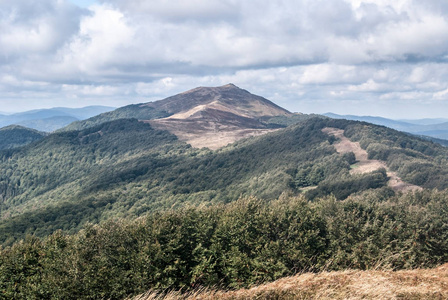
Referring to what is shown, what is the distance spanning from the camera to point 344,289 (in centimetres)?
1573

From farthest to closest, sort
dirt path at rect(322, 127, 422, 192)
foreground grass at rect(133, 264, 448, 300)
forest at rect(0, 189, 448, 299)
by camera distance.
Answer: dirt path at rect(322, 127, 422, 192)
forest at rect(0, 189, 448, 299)
foreground grass at rect(133, 264, 448, 300)

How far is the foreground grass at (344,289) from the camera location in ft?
49.4

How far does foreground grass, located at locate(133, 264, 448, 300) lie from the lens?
1505cm

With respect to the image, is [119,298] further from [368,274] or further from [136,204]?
[136,204]

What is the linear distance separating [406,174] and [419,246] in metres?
110

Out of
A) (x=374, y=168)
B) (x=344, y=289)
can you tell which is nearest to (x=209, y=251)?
(x=344, y=289)

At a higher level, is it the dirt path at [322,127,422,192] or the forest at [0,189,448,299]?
the forest at [0,189,448,299]

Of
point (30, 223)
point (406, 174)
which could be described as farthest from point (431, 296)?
point (30, 223)

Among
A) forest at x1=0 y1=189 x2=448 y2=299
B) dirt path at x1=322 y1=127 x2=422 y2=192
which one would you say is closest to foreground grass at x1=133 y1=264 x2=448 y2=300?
forest at x1=0 y1=189 x2=448 y2=299

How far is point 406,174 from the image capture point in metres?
137

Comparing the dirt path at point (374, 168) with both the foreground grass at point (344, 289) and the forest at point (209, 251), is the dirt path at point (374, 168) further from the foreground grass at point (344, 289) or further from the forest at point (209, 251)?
the foreground grass at point (344, 289)

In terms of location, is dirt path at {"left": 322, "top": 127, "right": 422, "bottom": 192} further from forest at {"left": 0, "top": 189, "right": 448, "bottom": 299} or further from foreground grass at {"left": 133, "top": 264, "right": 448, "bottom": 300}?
foreground grass at {"left": 133, "top": 264, "right": 448, "bottom": 300}

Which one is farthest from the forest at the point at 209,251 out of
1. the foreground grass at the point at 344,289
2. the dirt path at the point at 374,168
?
the dirt path at the point at 374,168

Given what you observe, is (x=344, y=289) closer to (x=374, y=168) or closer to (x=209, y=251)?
(x=209, y=251)
